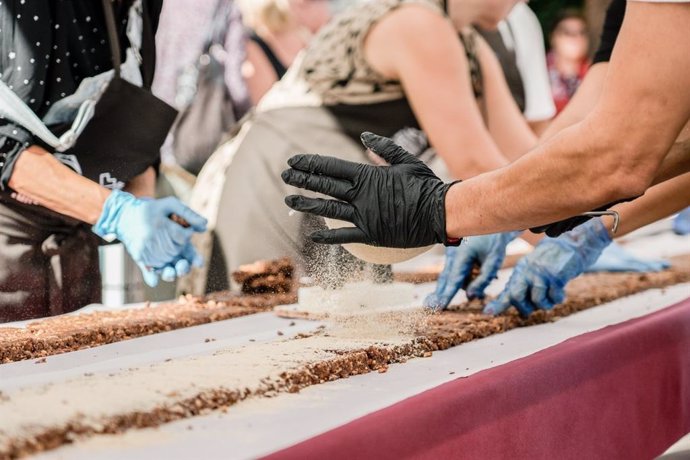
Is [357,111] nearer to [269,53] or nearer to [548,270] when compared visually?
[548,270]

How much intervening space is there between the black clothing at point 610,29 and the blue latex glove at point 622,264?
0.65 m

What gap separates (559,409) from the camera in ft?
4.36

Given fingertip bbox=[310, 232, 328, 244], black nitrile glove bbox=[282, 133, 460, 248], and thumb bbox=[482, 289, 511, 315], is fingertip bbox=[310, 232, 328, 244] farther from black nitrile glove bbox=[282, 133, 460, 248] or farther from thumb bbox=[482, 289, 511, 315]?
thumb bbox=[482, 289, 511, 315]

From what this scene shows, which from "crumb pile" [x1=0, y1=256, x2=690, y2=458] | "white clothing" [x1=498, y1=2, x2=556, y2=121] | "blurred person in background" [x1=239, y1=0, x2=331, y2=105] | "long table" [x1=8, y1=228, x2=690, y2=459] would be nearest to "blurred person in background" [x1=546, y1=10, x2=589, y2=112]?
"white clothing" [x1=498, y1=2, x2=556, y2=121]

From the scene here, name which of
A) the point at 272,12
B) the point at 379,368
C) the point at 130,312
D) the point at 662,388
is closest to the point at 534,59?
the point at 272,12

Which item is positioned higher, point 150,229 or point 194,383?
point 150,229

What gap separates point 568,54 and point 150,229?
10.9 ft

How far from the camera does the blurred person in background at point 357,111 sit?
96.7 inches

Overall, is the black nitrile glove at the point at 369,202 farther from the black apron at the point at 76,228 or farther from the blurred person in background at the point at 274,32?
the blurred person in background at the point at 274,32

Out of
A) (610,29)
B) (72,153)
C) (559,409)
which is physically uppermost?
→ (610,29)

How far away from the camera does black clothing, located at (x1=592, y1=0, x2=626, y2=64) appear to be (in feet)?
7.42

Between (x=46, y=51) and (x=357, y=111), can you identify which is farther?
(x=357, y=111)

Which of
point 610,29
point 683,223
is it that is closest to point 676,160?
point 610,29

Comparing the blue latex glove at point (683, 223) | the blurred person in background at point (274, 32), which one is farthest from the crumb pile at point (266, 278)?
the blue latex glove at point (683, 223)
